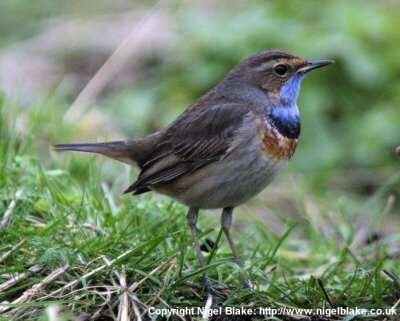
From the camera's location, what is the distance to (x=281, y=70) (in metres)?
6.91

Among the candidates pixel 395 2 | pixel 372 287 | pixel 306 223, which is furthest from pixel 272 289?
pixel 395 2

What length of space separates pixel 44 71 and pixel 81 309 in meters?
7.32

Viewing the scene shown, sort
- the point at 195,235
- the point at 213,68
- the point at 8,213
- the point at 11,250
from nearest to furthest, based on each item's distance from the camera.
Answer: the point at 11,250
the point at 8,213
the point at 195,235
the point at 213,68

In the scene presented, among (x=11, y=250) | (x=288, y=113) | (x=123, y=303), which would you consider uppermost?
(x=288, y=113)

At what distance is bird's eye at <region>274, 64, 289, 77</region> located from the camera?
272 inches

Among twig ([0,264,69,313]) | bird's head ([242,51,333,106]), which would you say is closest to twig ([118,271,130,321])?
twig ([0,264,69,313])

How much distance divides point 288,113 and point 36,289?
2260mm

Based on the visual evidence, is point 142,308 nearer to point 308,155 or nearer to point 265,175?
point 265,175

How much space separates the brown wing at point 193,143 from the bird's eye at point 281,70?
0.41 metres

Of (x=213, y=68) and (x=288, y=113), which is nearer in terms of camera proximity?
(x=288, y=113)

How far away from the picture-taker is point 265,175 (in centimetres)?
639

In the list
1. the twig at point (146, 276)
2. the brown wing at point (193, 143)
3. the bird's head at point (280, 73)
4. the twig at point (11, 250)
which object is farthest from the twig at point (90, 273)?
the bird's head at point (280, 73)

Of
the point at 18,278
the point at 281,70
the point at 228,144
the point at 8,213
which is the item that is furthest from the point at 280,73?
the point at 18,278

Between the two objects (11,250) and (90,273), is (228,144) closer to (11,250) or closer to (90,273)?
(90,273)
